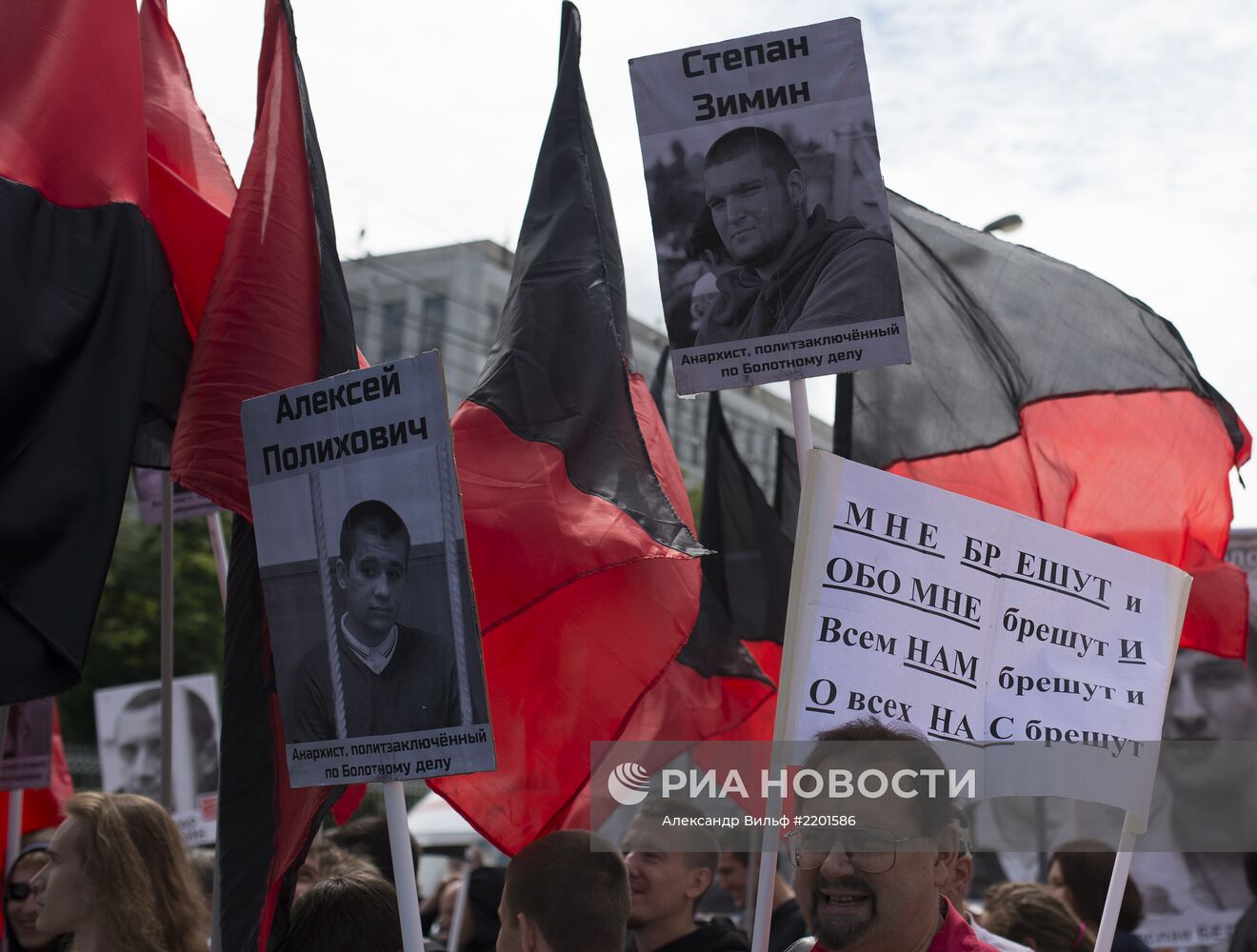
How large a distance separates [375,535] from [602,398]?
4.46 ft

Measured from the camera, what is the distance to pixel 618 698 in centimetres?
441

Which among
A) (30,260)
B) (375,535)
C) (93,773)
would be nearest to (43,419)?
(30,260)

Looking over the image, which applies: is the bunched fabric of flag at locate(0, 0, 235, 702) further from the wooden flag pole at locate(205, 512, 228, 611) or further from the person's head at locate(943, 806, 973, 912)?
the person's head at locate(943, 806, 973, 912)

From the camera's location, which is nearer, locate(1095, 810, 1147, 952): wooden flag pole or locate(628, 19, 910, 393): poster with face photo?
locate(1095, 810, 1147, 952): wooden flag pole

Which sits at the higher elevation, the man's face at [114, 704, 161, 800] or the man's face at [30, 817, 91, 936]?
the man's face at [114, 704, 161, 800]

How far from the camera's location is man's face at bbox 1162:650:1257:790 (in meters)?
7.34

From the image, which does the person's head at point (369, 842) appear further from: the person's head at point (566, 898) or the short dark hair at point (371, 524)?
the short dark hair at point (371, 524)

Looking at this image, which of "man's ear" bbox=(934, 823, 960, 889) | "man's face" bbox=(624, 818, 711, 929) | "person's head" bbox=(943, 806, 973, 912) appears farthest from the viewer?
"man's face" bbox=(624, 818, 711, 929)

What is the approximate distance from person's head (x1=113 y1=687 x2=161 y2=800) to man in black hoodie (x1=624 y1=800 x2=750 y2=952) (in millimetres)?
5447

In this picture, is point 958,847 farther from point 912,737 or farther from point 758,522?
point 758,522

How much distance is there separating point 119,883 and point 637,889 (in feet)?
5.03

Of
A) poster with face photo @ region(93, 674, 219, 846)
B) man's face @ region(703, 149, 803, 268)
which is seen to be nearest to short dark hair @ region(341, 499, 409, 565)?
man's face @ region(703, 149, 803, 268)

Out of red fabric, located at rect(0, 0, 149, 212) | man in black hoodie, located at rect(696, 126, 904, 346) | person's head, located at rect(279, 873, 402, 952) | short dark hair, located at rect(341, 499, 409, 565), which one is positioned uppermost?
red fabric, located at rect(0, 0, 149, 212)

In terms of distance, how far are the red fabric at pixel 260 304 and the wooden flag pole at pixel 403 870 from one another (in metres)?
0.88
